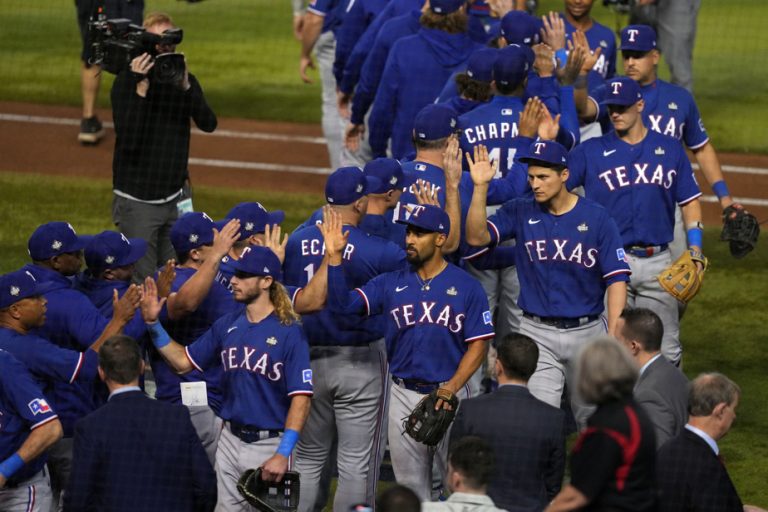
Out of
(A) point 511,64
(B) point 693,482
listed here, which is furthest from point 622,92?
(B) point 693,482

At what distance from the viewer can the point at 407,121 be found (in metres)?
8.89

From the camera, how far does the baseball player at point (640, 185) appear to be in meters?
7.06

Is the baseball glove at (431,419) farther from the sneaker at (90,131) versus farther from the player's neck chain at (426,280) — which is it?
the sneaker at (90,131)

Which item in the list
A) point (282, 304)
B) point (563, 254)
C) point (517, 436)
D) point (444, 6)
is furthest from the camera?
point (444, 6)

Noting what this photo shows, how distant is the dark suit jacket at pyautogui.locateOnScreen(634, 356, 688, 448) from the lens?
18.0 feet

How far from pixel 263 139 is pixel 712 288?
5.01m

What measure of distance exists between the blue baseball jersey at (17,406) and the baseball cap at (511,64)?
3.09m

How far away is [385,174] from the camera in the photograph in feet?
21.1

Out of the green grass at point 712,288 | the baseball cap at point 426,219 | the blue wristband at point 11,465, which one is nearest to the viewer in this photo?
the blue wristband at point 11,465

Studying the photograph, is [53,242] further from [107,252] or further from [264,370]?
[264,370]

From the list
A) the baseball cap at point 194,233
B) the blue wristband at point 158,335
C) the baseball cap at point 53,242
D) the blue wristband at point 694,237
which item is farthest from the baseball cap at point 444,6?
the blue wristband at point 158,335

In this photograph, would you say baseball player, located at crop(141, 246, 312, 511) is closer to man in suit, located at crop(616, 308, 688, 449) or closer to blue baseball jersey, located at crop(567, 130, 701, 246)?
man in suit, located at crop(616, 308, 688, 449)

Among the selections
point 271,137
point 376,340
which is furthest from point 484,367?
point 271,137

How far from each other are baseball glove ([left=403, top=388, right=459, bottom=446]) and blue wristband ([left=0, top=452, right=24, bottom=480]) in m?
1.54
